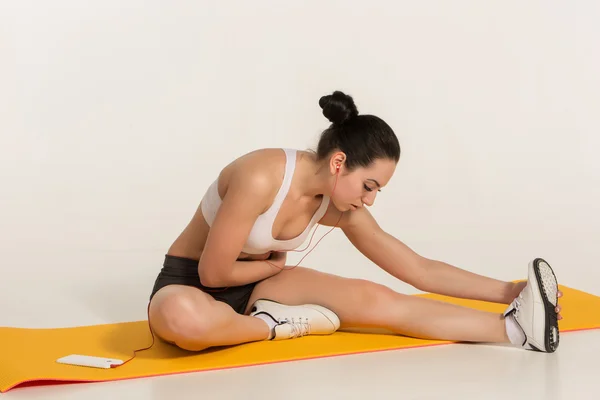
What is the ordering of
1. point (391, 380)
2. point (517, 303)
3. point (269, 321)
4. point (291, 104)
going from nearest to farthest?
1. point (391, 380)
2. point (517, 303)
3. point (269, 321)
4. point (291, 104)

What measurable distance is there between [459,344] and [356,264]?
1.84 metres

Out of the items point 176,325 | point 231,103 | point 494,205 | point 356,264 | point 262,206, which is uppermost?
point 231,103

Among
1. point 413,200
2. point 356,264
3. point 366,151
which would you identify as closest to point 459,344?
point 366,151

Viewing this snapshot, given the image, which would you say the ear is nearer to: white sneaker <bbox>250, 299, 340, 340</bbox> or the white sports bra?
the white sports bra

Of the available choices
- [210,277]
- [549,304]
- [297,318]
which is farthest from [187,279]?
[549,304]

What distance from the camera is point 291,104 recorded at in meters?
6.98

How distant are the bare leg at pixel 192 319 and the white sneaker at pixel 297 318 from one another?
7.9 inches

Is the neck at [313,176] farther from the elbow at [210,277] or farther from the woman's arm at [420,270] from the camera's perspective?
the elbow at [210,277]

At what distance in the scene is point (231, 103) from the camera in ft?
22.9

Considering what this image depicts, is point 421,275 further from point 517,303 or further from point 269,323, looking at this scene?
point 269,323

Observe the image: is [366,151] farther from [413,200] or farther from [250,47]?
[250,47]

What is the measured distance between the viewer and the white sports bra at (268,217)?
3512mm

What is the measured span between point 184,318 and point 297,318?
0.54 m

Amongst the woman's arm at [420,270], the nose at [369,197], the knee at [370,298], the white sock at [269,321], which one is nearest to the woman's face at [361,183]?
the nose at [369,197]
